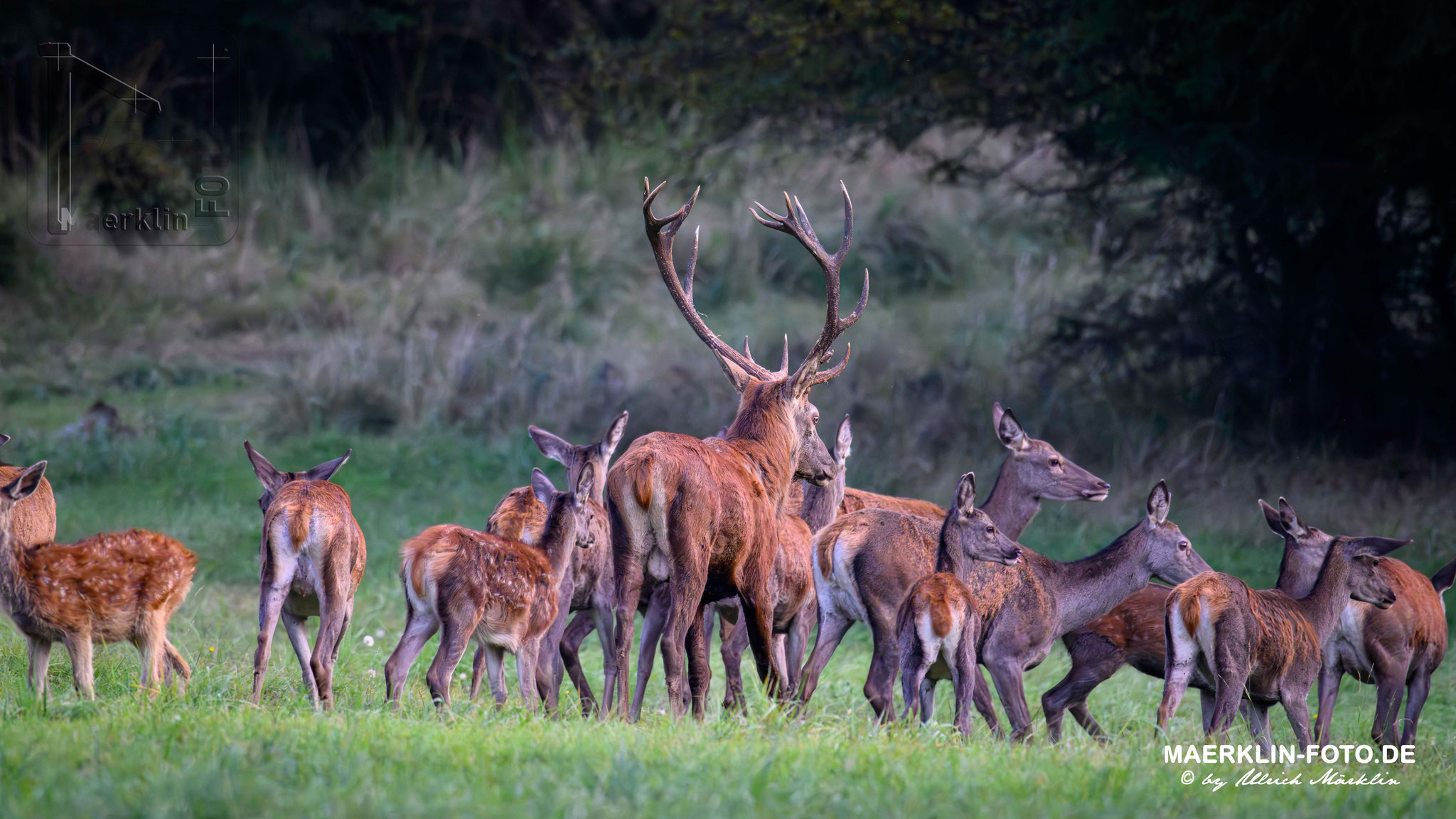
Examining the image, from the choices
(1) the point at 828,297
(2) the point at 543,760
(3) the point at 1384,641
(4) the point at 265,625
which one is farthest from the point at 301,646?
(3) the point at 1384,641

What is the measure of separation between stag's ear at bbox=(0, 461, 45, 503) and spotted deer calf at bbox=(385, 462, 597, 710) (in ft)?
5.32

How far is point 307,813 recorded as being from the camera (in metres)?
4.45

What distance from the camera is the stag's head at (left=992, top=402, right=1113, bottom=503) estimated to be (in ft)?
29.4

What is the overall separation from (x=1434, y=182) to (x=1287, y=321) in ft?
5.66

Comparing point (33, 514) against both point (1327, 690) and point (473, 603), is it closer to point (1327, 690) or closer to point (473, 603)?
point (473, 603)

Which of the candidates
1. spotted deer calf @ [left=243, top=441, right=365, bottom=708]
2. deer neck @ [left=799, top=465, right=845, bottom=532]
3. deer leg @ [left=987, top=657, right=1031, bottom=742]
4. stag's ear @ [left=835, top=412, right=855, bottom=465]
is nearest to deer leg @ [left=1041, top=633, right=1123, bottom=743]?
deer leg @ [left=987, top=657, right=1031, bottom=742]

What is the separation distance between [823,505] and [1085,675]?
2.12m

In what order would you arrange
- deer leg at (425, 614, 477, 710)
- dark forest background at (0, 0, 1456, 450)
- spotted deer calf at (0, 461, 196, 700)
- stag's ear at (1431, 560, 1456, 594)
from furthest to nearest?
dark forest background at (0, 0, 1456, 450) → stag's ear at (1431, 560, 1456, 594) → deer leg at (425, 614, 477, 710) → spotted deer calf at (0, 461, 196, 700)

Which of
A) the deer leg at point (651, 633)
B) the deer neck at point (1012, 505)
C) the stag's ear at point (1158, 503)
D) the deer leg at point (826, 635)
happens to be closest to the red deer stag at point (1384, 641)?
the stag's ear at point (1158, 503)

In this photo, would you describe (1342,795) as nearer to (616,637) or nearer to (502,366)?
(616,637)

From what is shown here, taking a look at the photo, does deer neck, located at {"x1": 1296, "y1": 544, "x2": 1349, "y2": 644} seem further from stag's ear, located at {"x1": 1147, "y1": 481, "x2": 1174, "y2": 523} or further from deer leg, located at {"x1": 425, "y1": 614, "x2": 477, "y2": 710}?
deer leg, located at {"x1": 425, "y1": 614, "x2": 477, "y2": 710}

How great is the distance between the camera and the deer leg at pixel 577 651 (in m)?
7.34

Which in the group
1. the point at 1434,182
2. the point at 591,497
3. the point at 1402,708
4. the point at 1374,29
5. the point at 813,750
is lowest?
the point at 1402,708

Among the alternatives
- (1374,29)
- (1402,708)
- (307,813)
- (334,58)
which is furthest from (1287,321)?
(334,58)
